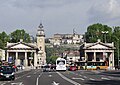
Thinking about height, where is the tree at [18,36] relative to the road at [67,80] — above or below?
above

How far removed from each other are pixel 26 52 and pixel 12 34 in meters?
13.3

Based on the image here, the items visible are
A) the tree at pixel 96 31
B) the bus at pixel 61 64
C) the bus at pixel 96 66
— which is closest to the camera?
the bus at pixel 61 64

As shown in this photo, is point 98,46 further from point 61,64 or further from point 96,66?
point 61,64

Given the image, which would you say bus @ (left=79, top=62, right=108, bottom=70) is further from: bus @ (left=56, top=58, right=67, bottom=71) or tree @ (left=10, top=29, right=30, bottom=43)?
tree @ (left=10, top=29, right=30, bottom=43)

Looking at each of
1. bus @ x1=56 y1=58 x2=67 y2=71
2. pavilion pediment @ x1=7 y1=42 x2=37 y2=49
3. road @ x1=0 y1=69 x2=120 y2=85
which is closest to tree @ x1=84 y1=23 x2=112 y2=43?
pavilion pediment @ x1=7 y1=42 x2=37 y2=49

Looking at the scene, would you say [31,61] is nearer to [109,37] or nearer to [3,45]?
[3,45]

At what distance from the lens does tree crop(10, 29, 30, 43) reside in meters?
185

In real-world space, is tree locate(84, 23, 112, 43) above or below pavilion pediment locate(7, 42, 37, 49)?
above

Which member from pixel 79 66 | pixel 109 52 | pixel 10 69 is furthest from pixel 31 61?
pixel 10 69

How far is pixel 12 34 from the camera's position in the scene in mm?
188125

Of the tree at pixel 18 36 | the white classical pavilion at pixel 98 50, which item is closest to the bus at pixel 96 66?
the white classical pavilion at pixel 98 50

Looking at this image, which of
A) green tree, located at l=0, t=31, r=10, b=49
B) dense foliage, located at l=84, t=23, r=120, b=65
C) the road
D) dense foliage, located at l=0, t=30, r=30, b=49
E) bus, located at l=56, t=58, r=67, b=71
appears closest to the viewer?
the road

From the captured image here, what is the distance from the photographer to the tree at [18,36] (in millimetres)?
185250

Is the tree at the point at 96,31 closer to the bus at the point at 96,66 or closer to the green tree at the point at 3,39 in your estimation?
the green tree at the point at 3,39
